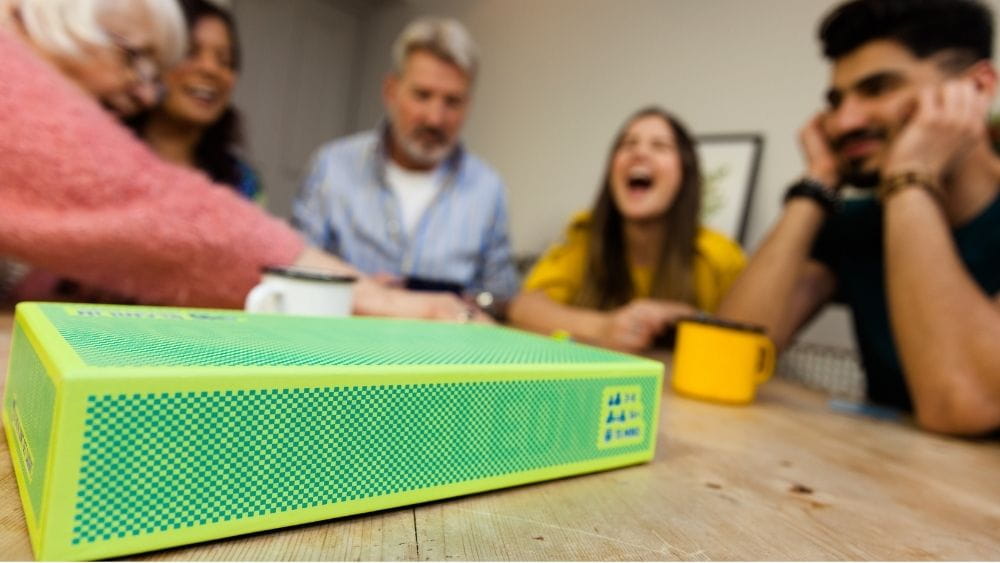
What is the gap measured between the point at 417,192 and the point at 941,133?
1.33m

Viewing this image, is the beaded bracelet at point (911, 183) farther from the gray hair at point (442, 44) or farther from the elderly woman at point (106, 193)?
the gray hair at point (442, 44)

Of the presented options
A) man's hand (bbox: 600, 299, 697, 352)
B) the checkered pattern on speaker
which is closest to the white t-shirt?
man's hand (bbox: 600, 299, 697, 352)

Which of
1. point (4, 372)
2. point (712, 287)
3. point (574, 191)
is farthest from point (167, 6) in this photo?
point (574, 191)

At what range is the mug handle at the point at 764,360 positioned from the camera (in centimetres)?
70

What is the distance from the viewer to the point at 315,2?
3.79 m

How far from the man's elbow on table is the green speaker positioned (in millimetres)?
541

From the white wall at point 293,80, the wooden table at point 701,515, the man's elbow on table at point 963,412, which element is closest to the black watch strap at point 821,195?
the man's elbow on table at point 963,412

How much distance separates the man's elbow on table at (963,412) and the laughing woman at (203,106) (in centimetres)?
162

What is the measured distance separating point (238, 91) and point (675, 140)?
3.02 meters

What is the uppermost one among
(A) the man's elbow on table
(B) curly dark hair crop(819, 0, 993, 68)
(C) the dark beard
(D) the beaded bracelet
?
(B) curly dark hair crop(819, 0, 993, 68)

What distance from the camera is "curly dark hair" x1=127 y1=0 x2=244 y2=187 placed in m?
1.56

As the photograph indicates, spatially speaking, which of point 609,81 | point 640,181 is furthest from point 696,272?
point 609,81

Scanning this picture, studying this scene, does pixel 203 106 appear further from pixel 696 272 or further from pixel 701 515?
pixel 701 515

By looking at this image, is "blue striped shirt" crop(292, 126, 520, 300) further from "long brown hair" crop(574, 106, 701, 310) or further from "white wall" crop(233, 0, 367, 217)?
"white wall" crop(233, 0, 367, 217)
